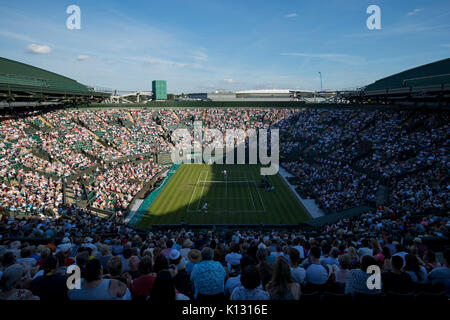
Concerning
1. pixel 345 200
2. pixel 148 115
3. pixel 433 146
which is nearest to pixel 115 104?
pixel 148 115

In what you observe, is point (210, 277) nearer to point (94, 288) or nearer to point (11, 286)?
point (94, 288)

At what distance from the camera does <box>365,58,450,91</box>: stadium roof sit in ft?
93.2

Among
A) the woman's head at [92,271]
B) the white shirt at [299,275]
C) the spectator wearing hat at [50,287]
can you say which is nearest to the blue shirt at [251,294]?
the white shirt at [299,275]

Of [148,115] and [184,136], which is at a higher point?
[148,115]

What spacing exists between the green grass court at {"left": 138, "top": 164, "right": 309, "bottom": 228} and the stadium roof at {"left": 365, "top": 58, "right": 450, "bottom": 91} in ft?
62.5

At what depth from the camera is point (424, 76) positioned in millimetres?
33500

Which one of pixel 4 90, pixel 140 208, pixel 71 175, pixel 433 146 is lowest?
pixel 140 208

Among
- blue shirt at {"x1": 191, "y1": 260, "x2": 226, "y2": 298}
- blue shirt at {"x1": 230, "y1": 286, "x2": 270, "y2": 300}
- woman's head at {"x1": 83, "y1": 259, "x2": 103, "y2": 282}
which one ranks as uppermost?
woman's head at {"x1": 83, "y1": 259, "x2": 103, "y2": 282}

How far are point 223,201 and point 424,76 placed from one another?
95.9ft

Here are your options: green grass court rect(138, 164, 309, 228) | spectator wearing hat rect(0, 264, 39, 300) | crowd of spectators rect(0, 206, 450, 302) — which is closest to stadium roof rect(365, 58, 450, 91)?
green grass court rect(138, 164, 309, 228)

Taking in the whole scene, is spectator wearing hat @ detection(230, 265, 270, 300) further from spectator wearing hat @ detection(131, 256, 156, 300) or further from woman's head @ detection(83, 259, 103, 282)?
woman's head @ detection(83, 259, 103, 282)
